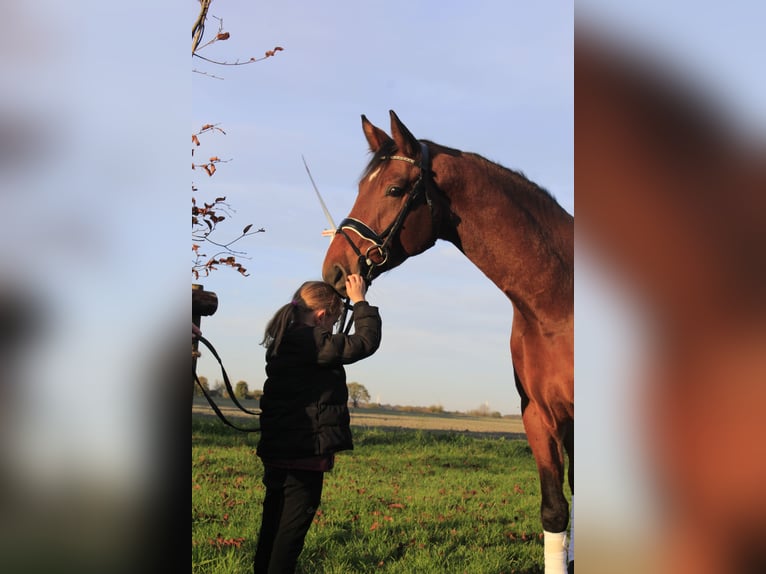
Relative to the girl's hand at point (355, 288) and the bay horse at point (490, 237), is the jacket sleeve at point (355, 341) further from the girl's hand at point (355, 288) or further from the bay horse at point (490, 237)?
the bay horse at point (490, 237)

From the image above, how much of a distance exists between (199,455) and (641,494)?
802 cm

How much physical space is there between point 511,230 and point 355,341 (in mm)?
930

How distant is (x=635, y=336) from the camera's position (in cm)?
93

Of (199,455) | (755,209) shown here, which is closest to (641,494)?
(755,209)

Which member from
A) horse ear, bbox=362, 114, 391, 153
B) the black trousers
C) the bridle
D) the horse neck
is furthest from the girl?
horse ear, bbox=362, 114, 391, 153

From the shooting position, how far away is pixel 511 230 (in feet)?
10.5

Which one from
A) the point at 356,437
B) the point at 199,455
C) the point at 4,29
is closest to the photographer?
the point at 4,29

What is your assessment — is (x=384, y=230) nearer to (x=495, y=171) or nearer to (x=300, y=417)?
(x=495, y=171)

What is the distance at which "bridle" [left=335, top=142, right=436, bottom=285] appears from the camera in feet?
10.4

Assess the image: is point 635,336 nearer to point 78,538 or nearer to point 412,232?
point 78,538

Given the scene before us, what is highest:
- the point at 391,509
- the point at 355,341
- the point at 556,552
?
the point at 355,341

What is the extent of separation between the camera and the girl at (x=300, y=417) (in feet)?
9.51

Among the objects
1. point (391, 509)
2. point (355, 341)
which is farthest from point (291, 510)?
point (391, 509)

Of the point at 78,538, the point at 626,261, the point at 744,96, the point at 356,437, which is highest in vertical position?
the point at 744,96
